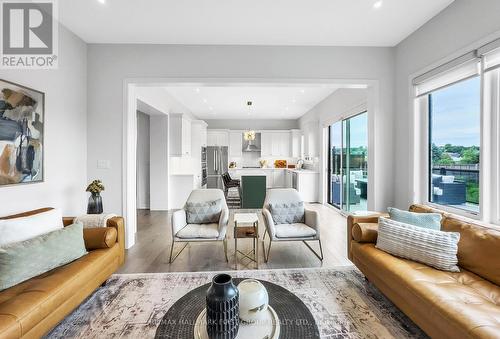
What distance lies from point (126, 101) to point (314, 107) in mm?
5489

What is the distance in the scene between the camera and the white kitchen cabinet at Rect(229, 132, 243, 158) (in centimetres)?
941

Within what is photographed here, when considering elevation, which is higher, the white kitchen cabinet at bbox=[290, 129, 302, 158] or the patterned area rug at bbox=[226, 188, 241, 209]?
the white kitchen cabinet at bbox=[290, 129, 302, 158]

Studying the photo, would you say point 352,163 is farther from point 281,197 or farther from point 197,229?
point 197,229

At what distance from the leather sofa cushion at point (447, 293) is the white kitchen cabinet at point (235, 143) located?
24.7ft

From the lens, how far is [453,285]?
1750 millimetres

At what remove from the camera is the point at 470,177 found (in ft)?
8.45

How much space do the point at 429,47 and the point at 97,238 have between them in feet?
14.3

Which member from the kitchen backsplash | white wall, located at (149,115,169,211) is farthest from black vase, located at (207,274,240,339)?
the kitchen backsplash

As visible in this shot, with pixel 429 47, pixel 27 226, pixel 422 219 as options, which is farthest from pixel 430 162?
pixel 27 226

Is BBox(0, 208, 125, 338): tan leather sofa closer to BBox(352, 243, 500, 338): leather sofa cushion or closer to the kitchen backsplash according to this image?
BBox(352, 243, 500, 338): leather sofa cushion

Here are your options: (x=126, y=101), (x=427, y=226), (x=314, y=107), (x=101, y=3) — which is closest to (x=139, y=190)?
(x=126, y=101)

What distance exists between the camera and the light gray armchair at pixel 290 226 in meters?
3.03

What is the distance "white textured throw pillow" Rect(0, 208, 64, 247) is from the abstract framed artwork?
0.56 meters

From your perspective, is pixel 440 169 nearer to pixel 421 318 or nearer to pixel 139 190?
pixel 421 318
